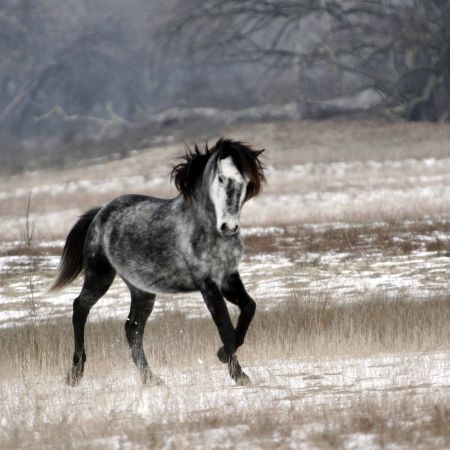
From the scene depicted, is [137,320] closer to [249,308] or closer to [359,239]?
[249,308]

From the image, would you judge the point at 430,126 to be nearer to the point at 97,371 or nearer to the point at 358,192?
the point at 358,192

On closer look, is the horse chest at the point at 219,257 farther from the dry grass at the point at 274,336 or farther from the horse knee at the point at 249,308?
the dry grass at the point at 274,336

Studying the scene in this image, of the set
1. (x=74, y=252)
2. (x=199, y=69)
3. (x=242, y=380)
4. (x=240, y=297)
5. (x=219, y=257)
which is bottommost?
(x=199, y=69)

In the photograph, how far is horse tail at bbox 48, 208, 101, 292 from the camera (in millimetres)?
9172

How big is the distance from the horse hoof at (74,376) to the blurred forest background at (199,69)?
33948 millimetres

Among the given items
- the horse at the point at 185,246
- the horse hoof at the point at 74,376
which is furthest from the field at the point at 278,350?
the horse at the point at 185,246

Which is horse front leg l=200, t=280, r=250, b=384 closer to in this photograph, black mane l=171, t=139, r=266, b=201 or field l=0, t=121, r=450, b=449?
field l=0, t=121, r=450, b=449

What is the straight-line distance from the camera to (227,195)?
727 cm

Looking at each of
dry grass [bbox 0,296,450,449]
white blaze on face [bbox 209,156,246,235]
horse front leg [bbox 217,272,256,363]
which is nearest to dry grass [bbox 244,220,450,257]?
dry grass [bbox 0,296,450,449]

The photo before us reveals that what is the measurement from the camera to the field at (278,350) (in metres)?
5.95

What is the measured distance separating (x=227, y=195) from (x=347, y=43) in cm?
4497

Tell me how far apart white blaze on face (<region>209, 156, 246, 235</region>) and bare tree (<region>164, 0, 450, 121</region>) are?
3959 centimetres

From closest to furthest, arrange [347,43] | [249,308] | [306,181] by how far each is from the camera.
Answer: [249,308] → [306,181] → [347,43]

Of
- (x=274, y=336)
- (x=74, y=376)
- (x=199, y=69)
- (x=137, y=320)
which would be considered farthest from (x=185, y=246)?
(x=199, y=69)
